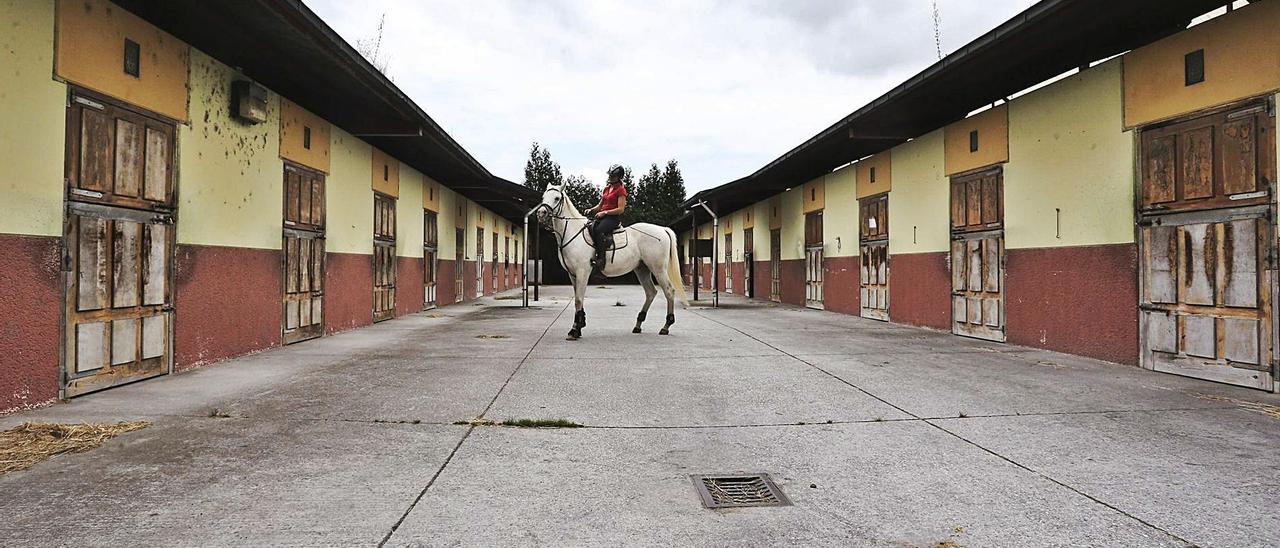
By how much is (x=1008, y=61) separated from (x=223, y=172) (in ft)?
29.3

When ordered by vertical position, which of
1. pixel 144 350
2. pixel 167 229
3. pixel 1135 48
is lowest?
Result: pixel 144 350

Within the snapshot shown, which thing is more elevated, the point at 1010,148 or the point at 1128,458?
the point at 1010,148

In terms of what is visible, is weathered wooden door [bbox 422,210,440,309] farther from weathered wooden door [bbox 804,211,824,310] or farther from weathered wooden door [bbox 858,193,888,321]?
weathered wooden door [bbox 858,193,888,321]

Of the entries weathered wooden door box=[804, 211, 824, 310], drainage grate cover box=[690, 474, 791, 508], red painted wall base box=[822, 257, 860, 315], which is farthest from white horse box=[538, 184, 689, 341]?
weathered wooden door box=[804, 211, 824, 310]

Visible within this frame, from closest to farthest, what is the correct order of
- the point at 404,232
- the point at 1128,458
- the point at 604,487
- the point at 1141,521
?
1. the point at 1141,521
2. the point at 604,487
3. the point at 1128,458
4. the point at 404,232

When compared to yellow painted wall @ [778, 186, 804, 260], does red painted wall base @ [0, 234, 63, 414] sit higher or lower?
lower

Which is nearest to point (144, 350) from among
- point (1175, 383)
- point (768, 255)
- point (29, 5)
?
point (29, 5)

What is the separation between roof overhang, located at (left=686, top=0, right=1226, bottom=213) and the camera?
17.9ft

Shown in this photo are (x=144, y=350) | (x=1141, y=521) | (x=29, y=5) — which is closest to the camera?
(x=1141, y=521)

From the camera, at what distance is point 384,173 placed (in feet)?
37.0

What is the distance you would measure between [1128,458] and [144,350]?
7.30 meters

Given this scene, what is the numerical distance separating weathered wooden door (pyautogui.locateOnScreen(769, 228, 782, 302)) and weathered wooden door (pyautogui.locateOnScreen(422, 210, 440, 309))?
1003 cm

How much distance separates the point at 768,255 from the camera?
19.3 metres

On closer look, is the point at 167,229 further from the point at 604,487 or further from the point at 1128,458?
the point at 1128,458
